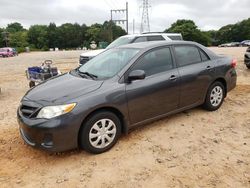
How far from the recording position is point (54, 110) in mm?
3744

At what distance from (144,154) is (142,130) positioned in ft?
2.89

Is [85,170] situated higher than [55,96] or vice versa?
[55,96]

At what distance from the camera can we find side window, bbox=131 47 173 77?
4611 millimetres

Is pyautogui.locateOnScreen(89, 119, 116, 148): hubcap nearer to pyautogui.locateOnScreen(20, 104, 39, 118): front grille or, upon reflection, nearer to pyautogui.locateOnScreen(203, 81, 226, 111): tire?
pyautogui.locateOnScreen(20, 104, 39, 118): front grille

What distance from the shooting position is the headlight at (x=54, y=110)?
3.72m

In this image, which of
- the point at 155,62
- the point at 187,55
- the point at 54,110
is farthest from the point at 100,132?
the point at 187,55

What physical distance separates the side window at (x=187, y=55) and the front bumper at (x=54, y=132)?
239cm

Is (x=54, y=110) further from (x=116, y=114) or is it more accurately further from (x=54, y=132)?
(x=116, y=114)

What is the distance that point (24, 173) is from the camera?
12.2ft

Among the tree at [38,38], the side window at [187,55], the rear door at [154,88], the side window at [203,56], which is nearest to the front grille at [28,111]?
the rear door at [154,88]

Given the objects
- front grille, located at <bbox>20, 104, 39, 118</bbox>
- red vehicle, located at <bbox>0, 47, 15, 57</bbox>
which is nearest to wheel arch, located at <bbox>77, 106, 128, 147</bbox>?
front grille, located at <bbox>20, 104, 39, 118</bbox>

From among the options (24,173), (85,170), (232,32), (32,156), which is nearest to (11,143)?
(32,156)

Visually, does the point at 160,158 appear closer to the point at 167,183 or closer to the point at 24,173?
the point at 167,183

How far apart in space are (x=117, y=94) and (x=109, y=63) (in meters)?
0.91
